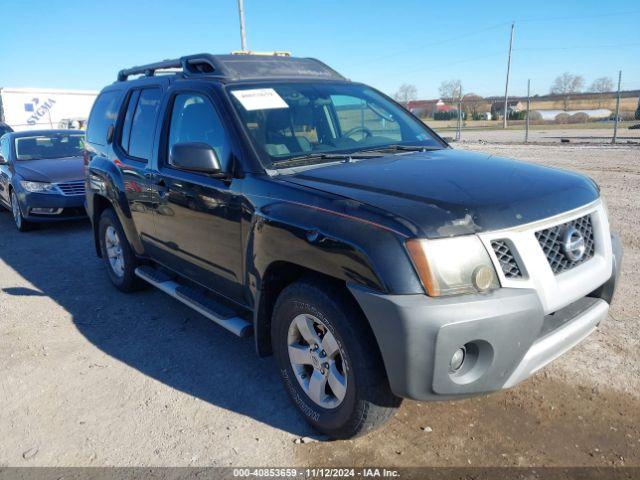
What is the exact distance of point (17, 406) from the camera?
3.39 metres

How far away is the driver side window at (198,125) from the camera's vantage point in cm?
343

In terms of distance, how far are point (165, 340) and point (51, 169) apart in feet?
18.9

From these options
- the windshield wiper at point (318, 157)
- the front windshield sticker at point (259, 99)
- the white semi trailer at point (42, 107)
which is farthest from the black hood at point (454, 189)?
the white semi trailer at point (42, 107)

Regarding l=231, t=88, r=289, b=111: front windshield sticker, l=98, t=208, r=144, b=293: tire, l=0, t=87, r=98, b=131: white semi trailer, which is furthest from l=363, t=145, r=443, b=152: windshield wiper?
l=0, t=87, r=98, b=131: white semi trailer

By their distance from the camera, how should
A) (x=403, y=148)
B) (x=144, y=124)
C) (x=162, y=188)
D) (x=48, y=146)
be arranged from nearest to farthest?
(x=403, y=148)
(x=162, y=188)
(x=144, y=124)
(x=48, y=146)

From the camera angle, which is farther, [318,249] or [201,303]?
[201,303]

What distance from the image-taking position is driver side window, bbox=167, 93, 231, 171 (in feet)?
11.3

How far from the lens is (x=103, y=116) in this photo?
5.39 metres

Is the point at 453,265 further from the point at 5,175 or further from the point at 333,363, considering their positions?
the point at 5,175

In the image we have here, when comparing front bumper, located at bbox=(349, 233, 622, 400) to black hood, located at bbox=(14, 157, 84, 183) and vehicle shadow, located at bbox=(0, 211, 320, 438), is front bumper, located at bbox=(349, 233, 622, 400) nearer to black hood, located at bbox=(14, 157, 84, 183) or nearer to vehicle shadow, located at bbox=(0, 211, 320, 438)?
vehicle shadow, located at bbox=(0, 211, 320, 438)

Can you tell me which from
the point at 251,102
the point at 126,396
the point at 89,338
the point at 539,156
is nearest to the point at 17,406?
the point at 126,396

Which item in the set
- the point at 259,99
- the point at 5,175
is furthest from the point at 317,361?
the point at 5,175

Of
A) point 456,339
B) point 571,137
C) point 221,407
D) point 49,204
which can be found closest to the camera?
point 456,339

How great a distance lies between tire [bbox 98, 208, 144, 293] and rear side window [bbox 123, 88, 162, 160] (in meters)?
0.88
